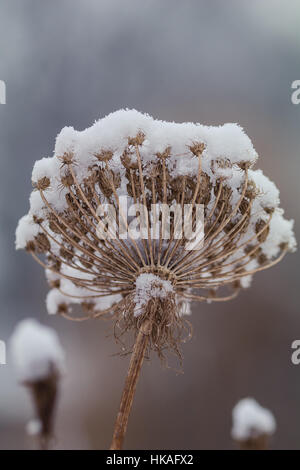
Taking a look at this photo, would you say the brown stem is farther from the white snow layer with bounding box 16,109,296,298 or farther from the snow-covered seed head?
the white snow layer with bounding box 16,109,296,298

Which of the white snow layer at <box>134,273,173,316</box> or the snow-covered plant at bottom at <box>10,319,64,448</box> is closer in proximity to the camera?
Result: the snow-covered plant at bottom at <box>10,319,64,448</box>

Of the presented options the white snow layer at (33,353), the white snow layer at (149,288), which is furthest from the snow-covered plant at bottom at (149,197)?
the white snow layer at (33,353)

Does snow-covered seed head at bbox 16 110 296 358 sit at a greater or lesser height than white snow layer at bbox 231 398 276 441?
greater

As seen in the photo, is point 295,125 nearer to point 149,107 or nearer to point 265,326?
point 149,107

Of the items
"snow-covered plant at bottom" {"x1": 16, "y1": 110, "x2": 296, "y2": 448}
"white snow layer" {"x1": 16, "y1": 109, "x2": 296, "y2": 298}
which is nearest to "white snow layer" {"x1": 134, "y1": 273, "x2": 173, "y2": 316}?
"snow-covered plant at bottom" {"x1": 16, "y1": 110, "x2": 296, "y2": 448}

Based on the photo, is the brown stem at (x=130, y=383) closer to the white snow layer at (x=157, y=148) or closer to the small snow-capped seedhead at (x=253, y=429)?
the small snow-capped seedhead at (x=253, y=429)
